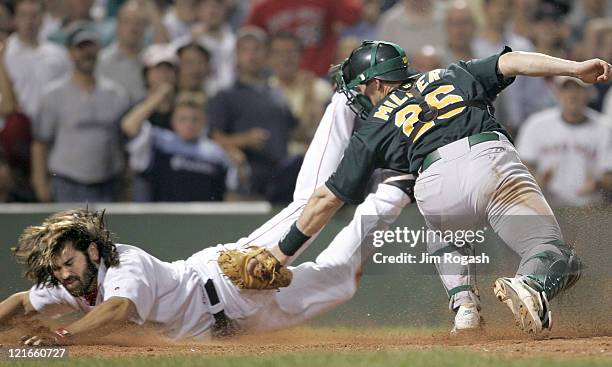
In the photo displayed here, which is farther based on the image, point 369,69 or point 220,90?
point 220,90

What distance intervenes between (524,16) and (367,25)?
5.40 ft

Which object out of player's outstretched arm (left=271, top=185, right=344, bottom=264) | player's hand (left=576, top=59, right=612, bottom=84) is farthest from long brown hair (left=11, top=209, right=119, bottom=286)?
player's hand (left=576, top=59, right=612, bottom=84)

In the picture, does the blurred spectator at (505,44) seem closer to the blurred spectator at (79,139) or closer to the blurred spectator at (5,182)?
the blurred spectator at (79,139)

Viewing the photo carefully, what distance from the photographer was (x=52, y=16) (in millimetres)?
11086

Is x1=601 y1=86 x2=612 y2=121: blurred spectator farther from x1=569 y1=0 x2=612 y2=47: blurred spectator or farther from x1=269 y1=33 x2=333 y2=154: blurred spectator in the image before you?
x1=269 y1=33 x2=333 y2=154: blurred spectator

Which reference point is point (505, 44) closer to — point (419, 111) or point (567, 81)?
point (567, 81)

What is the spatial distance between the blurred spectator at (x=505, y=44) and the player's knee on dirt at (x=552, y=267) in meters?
4.30

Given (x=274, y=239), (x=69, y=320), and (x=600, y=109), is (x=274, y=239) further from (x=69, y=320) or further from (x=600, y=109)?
(x=600, y=109)

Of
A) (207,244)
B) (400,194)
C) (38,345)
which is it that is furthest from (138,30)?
(38,345)

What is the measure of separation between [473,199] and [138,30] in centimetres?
528

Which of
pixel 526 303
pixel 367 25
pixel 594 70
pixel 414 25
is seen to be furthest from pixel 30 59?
pixel 526 303

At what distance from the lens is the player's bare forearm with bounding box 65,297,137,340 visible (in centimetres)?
599

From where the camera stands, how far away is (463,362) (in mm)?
5305

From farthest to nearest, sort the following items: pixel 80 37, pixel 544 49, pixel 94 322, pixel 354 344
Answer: pixel 544 49 < pixel 80 37 < pixel 354 344 < pixel 94 322
